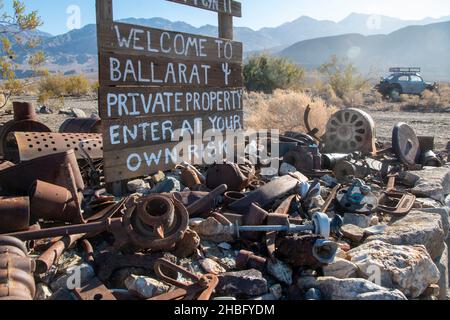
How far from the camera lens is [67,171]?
3.60 m

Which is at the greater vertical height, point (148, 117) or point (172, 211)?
point (148, 117)

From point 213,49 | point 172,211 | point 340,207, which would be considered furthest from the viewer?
point 213,49

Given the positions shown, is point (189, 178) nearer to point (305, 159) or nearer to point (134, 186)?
point (134, 186)

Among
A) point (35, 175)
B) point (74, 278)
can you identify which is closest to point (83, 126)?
point (35, 175)

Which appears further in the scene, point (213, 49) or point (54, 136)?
point (213, 49)

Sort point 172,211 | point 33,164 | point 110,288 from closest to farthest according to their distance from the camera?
point 110,288 < point 172,211 < point 33,164

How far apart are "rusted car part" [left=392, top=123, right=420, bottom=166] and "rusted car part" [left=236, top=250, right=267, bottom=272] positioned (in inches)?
169

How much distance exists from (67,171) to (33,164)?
286 millimetres

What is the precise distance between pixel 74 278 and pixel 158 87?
→ 8.51ft

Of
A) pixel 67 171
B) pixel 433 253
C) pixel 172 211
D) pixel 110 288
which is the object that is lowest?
pixel 433 253

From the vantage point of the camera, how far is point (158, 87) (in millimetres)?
4789

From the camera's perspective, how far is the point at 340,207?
4473mm
